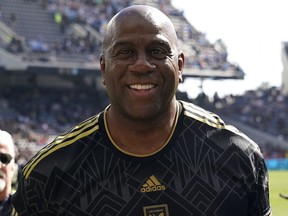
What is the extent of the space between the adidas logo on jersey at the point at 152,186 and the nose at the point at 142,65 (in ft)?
1.49

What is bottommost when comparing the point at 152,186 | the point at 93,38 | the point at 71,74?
the point at 71,74

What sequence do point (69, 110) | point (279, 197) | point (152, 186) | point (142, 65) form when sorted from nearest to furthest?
1. point (142, 65)
2. point (152, 186)
3. point (279, 197)
4. point (69, 110)

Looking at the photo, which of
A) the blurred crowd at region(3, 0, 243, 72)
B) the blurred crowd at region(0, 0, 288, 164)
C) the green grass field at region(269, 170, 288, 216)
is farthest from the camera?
the blurred crowd at region(3, 0, 243, 72)

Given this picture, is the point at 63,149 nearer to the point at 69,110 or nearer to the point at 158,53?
the point at 158,53

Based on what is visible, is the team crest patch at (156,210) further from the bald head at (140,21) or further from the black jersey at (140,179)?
the bald head at (140,21)

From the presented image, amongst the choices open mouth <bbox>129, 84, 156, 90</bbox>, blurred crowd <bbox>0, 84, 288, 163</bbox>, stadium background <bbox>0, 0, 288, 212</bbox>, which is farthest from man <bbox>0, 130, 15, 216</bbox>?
stadium background <bbox>0, 0, 288, 212</bbox>

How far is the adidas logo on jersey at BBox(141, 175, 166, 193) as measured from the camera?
2.88 metres

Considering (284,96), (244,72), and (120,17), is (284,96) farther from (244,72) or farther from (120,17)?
(120,17)

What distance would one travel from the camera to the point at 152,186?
288 centimetres

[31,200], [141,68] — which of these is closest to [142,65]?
[141,68]

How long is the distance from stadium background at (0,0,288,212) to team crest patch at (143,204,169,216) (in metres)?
23.9

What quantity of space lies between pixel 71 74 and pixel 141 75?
101 ft

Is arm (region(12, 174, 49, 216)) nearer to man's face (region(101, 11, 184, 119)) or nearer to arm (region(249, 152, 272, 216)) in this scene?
man's face (region(101, 11, 184, 119))

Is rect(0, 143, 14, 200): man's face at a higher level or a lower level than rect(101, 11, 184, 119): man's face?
lower
